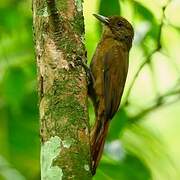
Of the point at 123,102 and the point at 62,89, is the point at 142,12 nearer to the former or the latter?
the point at 123,102

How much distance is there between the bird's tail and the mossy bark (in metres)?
0.53

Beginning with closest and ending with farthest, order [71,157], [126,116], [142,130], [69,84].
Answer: [71,157] → [69,84] → [126,116] → [142,130]

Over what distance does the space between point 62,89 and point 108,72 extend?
1.41 metres

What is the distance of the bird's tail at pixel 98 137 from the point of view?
10.9ft

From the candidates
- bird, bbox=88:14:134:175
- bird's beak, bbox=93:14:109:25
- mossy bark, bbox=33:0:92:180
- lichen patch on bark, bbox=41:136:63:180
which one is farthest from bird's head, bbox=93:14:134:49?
lichen patch on bark, bbox=41:136:63:180

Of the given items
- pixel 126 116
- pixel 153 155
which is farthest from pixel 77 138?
pixel 153 155

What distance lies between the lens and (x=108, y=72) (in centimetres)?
412

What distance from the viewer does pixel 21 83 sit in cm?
413

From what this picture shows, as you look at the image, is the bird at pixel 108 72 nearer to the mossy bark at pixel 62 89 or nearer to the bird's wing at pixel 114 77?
the bird's wing at pixel 114 77

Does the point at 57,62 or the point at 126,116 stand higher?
the point at 57,62

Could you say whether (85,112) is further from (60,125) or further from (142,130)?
(142,130)

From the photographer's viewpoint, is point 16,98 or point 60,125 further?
point 16,98

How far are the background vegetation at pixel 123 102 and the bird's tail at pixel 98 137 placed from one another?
0.20 m

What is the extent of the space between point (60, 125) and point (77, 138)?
84 mm
